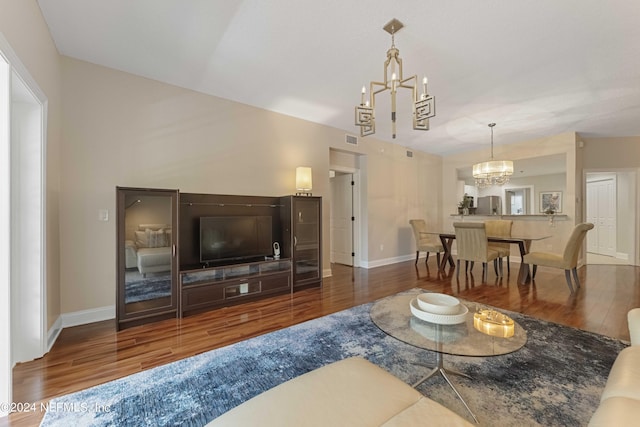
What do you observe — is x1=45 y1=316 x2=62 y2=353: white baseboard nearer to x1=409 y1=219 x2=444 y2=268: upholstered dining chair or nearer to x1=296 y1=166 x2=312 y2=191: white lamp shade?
x1=296 y1=166 x2=312 y2=191: white lamp shade

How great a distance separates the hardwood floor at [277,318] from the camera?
77.4 inches

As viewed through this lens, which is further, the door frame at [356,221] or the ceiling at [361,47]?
the door frame at [356,221]

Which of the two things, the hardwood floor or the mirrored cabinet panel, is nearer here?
the hardwood floor

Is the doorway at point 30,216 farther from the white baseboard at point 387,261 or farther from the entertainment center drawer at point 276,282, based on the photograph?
the white baseboard at point 387,261

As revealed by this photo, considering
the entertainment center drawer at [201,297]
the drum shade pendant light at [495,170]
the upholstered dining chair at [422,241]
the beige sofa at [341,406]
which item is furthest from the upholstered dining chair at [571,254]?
the entertainment center drawer at [201,297]

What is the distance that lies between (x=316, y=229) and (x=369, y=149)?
2.44 meters

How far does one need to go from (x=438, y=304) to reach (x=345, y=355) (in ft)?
2.82

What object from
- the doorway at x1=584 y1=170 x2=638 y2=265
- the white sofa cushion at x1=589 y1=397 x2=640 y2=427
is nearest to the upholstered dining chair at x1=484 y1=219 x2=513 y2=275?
the doorway at x1=584 y1=170 x2=638 y2=265

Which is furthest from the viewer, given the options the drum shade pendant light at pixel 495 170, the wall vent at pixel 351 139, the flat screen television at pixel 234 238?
the wall vent at pixel 351 139

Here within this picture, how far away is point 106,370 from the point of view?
2.00m

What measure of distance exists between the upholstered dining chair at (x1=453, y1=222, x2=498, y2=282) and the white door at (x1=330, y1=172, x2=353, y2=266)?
2239 millimetres

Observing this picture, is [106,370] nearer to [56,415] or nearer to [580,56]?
[56,415]

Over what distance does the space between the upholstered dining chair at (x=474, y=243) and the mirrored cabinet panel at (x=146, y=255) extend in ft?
14.1

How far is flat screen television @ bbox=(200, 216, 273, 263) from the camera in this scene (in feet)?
11.3
